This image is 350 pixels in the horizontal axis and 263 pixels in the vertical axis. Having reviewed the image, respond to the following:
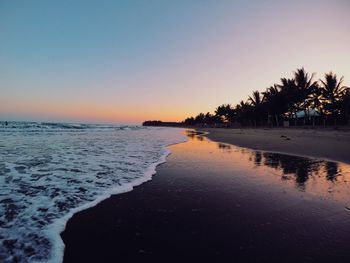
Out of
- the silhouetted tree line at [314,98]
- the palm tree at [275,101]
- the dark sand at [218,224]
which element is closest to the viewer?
the dark sand at [218,224]

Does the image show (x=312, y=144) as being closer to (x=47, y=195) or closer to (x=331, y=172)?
(x=331, y=172)

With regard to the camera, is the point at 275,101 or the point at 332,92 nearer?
the point at 332,92

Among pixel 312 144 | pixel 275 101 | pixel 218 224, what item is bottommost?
pixel 218 224

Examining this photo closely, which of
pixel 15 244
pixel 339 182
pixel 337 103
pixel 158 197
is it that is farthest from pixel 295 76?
pixel 15 244

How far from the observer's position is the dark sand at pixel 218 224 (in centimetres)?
250

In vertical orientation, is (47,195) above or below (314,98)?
below

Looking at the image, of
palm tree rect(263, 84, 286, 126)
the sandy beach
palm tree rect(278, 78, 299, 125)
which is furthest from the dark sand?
palm tree rect(263, 84, 286, 126)

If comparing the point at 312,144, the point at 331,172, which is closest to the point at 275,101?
the point at 312,144

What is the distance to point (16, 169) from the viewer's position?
683 cm

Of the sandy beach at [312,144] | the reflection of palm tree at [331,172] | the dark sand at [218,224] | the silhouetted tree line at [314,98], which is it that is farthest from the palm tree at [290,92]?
the dark sand at [218,224]

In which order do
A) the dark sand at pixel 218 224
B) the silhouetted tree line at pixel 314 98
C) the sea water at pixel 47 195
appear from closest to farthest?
the dark sand at pixel 218 224, the sea water at pixel 47 195, the silhouetted tree line at pixel 314 98

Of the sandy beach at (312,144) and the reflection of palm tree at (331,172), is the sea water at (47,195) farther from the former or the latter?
the sandy beach at (312,144)

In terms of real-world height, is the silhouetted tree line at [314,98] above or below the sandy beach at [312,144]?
above

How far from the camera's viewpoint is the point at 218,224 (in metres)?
3.27
